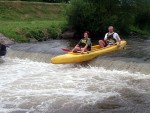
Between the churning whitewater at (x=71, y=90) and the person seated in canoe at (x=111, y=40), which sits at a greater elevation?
the person seated in canoe at (x=111, y=40)

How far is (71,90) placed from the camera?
12008mm

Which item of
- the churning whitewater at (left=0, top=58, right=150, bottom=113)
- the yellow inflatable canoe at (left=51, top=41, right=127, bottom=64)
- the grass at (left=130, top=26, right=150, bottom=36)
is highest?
the yellow inflatable canoe at (left=51, top=41, right=127, bottom=64)

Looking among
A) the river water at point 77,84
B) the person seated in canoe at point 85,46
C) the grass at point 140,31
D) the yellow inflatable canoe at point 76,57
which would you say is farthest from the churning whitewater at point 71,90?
the grass at point 140,31

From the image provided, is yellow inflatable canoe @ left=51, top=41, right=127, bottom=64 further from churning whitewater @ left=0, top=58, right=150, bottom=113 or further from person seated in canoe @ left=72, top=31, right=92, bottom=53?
churning whitewater @ left=0, top=58, right=150, bottom=113

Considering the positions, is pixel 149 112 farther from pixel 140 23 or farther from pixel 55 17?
pixel 55 17

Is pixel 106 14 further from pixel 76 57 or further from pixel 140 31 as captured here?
pixel 76 57

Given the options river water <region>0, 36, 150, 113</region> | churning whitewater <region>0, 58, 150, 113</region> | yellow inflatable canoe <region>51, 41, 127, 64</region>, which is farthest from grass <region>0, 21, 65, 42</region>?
yellow inflatable canoe <region>51, 41, 127, 64</region>

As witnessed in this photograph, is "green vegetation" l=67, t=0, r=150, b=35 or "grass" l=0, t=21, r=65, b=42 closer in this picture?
"grass" l=0, t=21, r=65, b=42

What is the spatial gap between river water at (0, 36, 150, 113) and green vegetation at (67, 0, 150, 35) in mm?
8852

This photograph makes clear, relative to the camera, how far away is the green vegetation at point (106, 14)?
90.4 ft

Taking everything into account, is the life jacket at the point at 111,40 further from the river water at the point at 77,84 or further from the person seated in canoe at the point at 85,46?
the person seated in canoe at the point at 85,46

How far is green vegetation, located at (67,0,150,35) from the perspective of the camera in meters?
27.6

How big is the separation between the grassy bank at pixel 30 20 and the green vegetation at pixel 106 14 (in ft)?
5.72

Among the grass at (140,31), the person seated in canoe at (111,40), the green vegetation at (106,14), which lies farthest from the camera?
the grass at (140,31)
